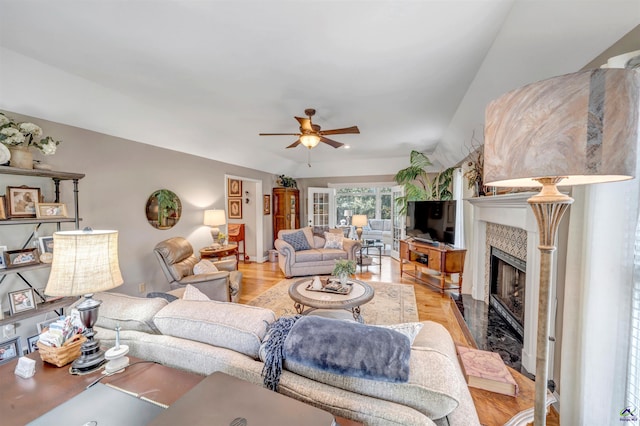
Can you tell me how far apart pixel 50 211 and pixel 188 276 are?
4.65 ft

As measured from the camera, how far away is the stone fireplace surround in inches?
78.9

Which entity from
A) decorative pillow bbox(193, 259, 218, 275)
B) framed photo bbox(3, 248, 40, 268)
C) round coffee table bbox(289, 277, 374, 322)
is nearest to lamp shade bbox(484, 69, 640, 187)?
round coffee table bbox(289, 277, 374, 322)

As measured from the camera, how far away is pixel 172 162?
371cm

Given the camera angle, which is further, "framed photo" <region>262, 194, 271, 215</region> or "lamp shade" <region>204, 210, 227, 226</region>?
"framed photo" <region>262, 194, 271, 215</region>

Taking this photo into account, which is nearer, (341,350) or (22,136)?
(341,350)

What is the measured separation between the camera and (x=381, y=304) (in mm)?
3508

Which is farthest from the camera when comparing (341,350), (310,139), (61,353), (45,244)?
(310,139)

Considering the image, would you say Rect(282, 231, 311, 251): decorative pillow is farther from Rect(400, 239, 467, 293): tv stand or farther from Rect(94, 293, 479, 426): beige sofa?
Rect(94, 293, 479, 426): beige sofa

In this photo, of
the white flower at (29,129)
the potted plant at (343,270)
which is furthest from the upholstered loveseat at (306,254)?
the white flower at (29,129)

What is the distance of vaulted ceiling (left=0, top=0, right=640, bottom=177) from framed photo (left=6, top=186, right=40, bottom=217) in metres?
0.71

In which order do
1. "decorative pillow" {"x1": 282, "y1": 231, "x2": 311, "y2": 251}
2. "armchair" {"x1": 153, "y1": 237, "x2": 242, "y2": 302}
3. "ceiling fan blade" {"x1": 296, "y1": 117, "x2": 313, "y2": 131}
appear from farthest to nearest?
"decorative pillow" {"x1": 282, "y1": 231, "x2": 311, "y2": 251} < "armchair" {"x1": 153, "y1": 237, "x2": 242, "y2": 302} < "ceiling fan blade" {"x1": 296, "y1": 117, "x2": 313, "y2": 131}

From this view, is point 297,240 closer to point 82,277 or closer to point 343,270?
point 343,270

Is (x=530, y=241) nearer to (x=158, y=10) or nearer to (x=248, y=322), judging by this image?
(x=248, y=322)

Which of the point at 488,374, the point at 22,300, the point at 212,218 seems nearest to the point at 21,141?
the point at 22,300
